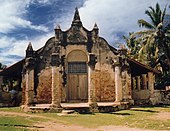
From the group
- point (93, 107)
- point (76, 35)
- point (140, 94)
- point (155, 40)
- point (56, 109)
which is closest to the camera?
point (56, 109)

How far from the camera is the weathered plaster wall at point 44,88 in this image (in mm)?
20719

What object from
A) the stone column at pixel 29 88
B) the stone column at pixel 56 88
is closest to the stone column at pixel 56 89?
the stone column at pixel 56 88

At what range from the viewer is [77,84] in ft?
69.2

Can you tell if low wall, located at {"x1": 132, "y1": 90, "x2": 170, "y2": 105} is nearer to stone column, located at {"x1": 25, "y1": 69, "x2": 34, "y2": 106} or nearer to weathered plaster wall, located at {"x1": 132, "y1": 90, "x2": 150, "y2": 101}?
weathered plaster wall, located at {"x1": 132, "y1": 90, "x2": 150, "y2": 101}

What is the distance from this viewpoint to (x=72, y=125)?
11.6 metres

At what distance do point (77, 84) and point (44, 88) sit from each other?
2.75 m

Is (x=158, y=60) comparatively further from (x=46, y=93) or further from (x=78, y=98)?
(x=46, y=93)

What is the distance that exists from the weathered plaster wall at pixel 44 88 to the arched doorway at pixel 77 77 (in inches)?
64.8

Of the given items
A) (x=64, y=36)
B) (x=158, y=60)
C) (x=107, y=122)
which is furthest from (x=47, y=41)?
(x=158, y=60)

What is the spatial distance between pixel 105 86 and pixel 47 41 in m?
6.17

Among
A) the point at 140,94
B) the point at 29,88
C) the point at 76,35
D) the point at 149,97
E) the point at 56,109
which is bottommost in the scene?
the point at 56,109

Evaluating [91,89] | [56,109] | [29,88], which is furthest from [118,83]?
[29,88]

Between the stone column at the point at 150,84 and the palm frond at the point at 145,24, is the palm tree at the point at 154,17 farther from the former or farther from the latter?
the stone column at the point at 150,84

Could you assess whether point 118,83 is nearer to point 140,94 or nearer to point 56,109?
point 140,94
